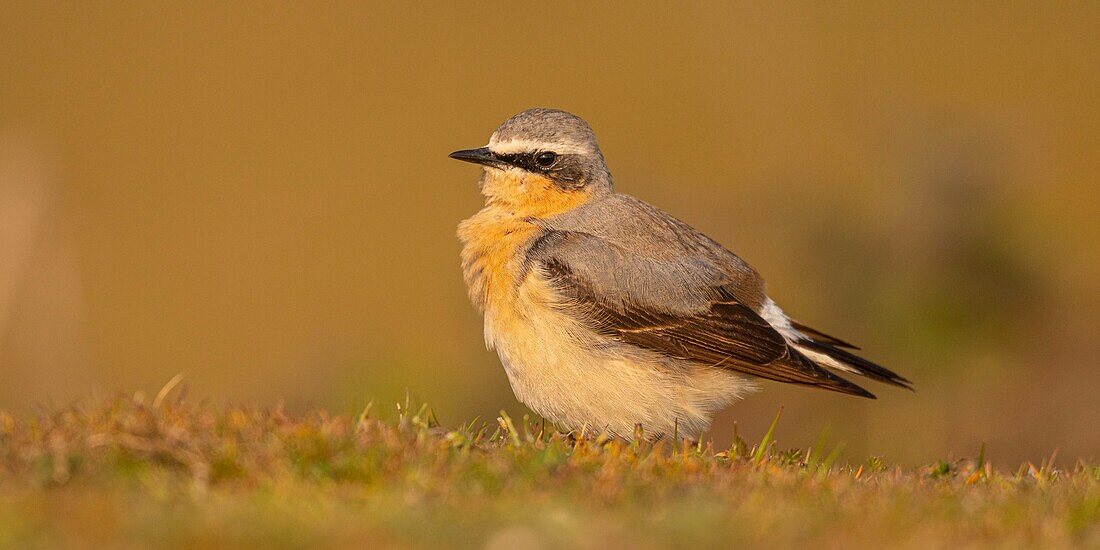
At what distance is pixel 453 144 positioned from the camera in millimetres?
29453

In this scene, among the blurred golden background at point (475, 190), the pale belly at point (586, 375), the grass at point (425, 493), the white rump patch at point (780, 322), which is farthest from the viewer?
the blurred golden background at point (475, 190)

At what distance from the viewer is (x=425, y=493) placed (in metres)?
6.25

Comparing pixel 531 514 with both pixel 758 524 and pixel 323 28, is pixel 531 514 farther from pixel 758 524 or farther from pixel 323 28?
pixel 323 28

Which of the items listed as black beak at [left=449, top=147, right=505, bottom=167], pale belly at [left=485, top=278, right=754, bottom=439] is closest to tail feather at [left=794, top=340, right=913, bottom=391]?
pale belly at [left=485, top=278, right=754, bottom=439]

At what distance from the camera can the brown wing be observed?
9.55 meters

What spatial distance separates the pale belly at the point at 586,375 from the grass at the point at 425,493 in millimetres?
1334

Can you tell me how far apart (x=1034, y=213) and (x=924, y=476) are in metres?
7.45

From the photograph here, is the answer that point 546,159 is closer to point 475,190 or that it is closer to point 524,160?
point 524,160

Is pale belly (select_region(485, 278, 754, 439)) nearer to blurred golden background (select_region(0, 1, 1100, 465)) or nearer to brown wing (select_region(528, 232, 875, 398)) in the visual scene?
brown wing (select_region(528, 232, 875, 398))

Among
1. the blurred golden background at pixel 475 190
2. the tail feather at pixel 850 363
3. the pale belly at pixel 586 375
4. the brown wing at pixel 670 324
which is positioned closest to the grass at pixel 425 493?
the pale belly at pixel 586 375

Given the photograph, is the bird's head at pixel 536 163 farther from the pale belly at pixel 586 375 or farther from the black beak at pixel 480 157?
the pale belly at pixel 586 375

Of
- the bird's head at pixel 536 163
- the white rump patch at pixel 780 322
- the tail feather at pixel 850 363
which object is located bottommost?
the tail feather at pixel 850 363

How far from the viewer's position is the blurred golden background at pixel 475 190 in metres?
14.2

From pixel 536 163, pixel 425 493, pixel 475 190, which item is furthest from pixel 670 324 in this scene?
pixel 475 190
